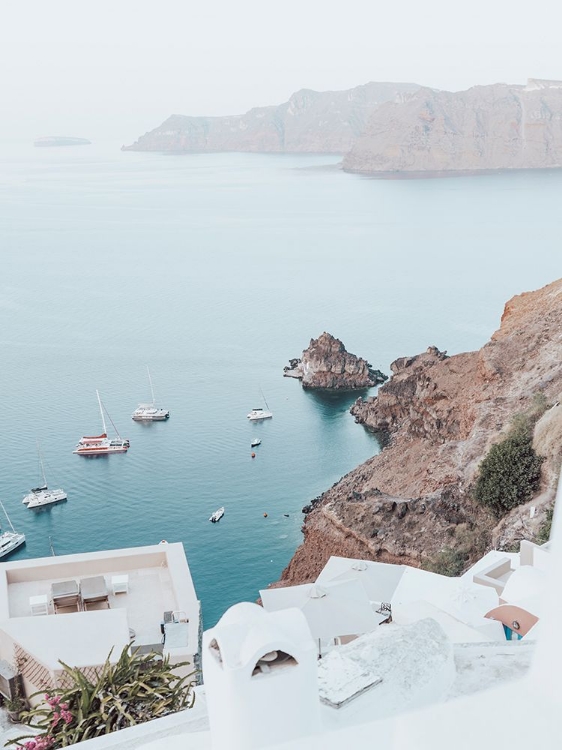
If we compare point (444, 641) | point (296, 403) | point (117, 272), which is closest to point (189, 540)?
point (296, 403)

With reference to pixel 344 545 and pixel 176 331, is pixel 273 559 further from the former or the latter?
pixel 176 331

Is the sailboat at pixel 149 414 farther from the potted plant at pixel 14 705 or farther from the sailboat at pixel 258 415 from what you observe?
the potted plant at pixel 14 705

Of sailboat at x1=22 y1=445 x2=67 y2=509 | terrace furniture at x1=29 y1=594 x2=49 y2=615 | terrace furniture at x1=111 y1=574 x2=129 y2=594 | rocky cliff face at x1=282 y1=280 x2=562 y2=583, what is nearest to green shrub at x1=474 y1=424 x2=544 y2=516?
rocky cliff face at x1=282 y1=280 x2=562 y2=583

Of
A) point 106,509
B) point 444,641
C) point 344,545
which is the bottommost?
point 106,509

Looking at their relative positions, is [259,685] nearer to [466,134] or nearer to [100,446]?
[100,446]

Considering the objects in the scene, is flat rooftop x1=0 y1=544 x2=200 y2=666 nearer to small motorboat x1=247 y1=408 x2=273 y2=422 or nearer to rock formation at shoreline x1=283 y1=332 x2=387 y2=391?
small motorboat x1=247 y1=408 x2=273 y2=422

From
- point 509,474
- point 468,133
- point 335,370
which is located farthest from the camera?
point 468,133

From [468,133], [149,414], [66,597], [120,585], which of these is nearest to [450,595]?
[120,585]
